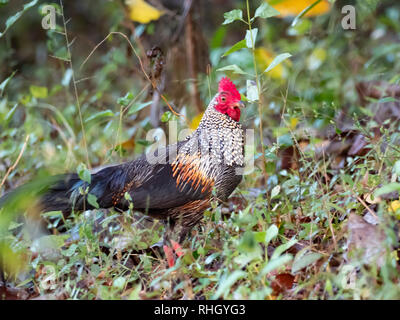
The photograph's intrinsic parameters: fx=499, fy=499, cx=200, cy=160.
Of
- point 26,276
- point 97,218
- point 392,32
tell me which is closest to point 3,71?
point 97,218

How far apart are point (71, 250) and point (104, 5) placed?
4.25 meters

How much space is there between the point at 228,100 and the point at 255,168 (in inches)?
21.9

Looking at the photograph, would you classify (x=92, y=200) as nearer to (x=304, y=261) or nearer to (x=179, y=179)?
(x=179, y=179)

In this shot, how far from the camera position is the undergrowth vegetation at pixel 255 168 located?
220 centimetres

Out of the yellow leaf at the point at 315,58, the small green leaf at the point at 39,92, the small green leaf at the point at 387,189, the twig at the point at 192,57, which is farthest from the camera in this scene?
the small green leaf at the point at 39,92

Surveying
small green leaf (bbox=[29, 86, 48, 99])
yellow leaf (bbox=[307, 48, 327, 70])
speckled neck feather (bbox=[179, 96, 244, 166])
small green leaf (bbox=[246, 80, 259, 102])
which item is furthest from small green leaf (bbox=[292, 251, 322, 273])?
small green leaf (bbox=[29, 86, 48, 99])

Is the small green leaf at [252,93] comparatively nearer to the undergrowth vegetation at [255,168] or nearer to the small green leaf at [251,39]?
the undergrowth vegetation at [255,168]

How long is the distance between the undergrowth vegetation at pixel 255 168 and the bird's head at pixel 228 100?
2.6 inches

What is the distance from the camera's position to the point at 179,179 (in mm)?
2812

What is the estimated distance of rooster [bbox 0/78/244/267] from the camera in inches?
110

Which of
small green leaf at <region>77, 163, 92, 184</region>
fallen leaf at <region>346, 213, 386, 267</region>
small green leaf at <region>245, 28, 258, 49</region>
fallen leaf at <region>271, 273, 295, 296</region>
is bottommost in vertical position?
fallen leaf at <region>271, 273, 295, 296</region>

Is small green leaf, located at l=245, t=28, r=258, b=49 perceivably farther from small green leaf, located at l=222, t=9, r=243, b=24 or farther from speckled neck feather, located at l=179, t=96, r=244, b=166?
speckled neck feather, located at l=179, t=96, r=244, b=166

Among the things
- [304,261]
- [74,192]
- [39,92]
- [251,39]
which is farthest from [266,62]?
[39,92]

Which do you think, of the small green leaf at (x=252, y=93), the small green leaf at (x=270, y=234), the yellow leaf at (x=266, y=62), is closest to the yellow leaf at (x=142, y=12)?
the yellow leaf at (x=266, y=62)
